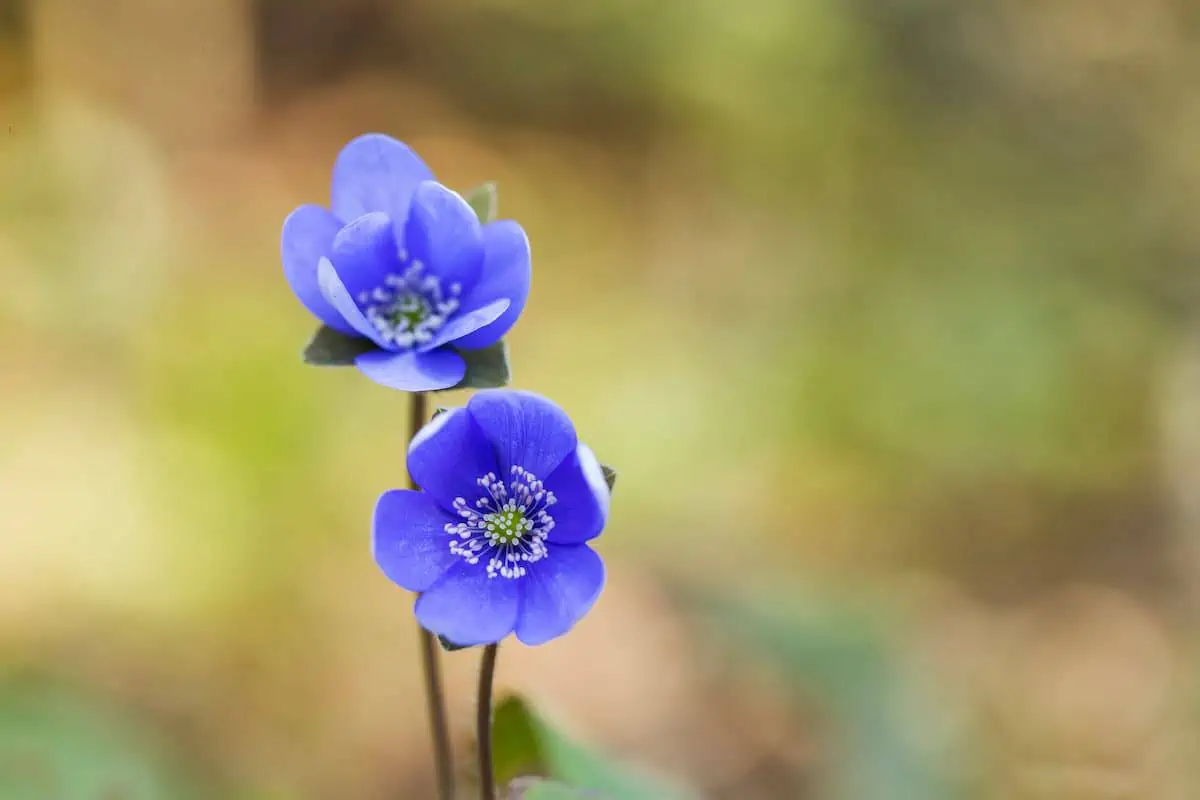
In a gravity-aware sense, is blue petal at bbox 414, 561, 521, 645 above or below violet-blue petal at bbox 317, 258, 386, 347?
below

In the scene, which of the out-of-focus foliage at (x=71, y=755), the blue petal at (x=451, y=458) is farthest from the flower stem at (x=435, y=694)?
the out-of-focus foliage at (x=71, y=755)

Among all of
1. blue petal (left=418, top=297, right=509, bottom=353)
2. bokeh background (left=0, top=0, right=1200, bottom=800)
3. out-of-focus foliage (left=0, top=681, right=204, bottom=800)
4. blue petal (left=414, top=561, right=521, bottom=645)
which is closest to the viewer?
blue petal (left=414, top=561, right=521, bottom=645)

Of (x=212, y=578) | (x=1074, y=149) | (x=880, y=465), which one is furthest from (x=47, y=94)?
(x=1074, y=149)

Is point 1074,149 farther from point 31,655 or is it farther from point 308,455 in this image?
point 31,655

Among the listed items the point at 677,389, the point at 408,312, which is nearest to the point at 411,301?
the point at 408,312

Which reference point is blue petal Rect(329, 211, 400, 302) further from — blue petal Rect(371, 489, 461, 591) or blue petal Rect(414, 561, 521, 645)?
blue petal Rect(414, 561, 521, 645)

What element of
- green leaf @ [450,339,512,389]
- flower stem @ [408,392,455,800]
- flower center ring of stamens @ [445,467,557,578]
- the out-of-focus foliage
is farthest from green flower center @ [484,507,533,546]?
the out-of-focus foliage

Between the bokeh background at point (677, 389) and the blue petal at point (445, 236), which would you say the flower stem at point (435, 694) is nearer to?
the blue petal at point (445, 236)
